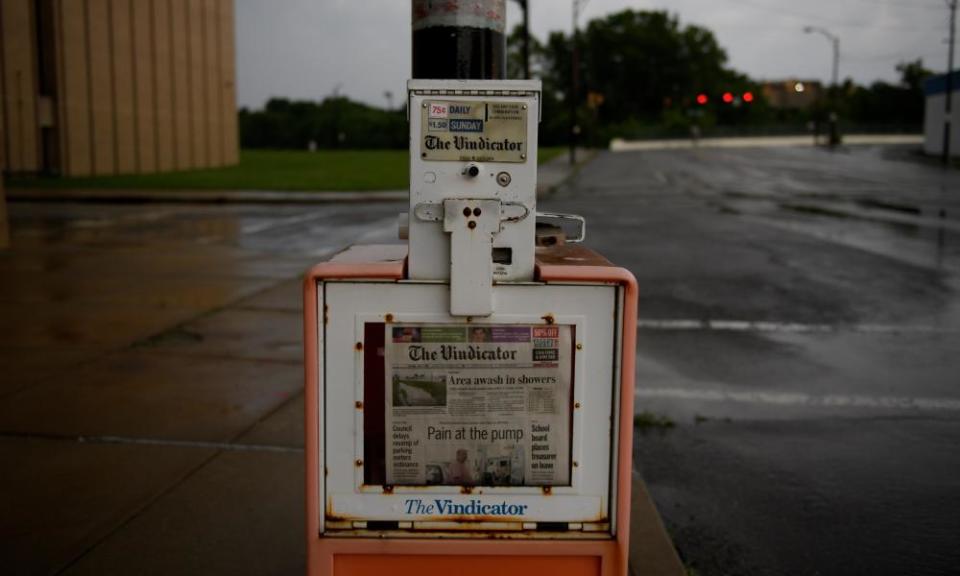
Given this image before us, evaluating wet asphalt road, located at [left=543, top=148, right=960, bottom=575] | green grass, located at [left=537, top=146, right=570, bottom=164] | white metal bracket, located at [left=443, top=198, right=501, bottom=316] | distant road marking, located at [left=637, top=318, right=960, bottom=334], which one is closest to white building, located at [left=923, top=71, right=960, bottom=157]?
green grass, located at [left=537, top=146, right=570, bottom=164]

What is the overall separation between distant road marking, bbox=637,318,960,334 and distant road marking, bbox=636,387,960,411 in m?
1.90

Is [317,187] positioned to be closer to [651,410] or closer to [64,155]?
[64,155]

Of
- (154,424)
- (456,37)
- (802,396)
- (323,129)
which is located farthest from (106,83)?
(323,129)

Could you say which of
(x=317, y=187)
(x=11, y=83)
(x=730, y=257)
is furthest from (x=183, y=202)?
(x=730, y=257)

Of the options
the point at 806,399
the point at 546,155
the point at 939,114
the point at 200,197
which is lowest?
the point at 806,399

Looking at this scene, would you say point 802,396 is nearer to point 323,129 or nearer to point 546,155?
→ point 546,155

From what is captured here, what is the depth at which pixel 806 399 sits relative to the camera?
5734 mm

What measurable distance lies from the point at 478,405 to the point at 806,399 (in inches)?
152

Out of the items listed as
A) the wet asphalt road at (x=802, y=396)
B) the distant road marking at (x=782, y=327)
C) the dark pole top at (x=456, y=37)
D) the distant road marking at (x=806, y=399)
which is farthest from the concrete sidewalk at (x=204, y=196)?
the dark pole top at (x=456, y=37)

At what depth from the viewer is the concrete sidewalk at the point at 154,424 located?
3.57 m

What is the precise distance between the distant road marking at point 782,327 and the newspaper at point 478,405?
17.6 feet

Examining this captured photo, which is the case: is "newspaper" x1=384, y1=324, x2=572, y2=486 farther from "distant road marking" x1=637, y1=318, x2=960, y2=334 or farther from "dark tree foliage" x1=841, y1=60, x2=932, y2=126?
"dark tree foliage" x1=841, y1=60, x2=932, y2=126

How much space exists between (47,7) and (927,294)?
35455 mm

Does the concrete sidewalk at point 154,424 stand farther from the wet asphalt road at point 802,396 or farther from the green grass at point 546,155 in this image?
the green grass at point 546,155
